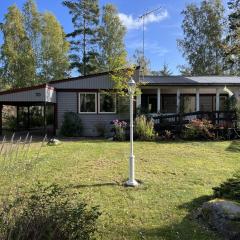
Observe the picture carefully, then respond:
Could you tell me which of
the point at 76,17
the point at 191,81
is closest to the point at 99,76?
the point at 191,81

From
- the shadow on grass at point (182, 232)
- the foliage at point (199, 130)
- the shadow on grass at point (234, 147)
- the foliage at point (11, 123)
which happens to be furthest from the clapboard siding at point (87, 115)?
the shadow on grass at point (182, 232)

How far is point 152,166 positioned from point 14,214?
6344 mm

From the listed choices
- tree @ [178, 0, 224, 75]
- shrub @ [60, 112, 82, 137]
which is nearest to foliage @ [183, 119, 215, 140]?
shrub @ [60, 112, 82, 137]

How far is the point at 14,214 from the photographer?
4.14 metres

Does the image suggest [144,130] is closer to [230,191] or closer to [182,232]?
[230,191]

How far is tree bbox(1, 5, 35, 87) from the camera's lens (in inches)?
1335

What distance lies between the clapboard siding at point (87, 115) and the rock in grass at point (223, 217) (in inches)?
580

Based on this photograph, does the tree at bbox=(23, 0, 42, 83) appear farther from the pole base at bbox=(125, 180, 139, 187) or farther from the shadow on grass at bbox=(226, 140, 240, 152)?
the pole base at bbox=(125, 180, 139, 187)

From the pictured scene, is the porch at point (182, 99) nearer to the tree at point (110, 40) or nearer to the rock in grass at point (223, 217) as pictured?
the tree at point (110, 40)

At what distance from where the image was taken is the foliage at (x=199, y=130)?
16453 millimetres

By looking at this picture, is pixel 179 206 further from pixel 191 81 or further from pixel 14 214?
pixel 191 81

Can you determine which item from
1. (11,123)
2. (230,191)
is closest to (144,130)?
(230,191)

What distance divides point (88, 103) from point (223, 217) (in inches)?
617

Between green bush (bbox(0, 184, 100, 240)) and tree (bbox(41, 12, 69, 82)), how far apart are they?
31.8 meters
